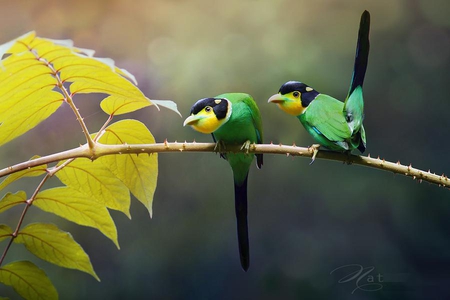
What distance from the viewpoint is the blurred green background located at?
1.31 metres

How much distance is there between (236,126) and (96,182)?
313mm

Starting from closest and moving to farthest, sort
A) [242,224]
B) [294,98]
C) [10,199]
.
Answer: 1. [10,199]
2. [294,98]
3. [242,224]

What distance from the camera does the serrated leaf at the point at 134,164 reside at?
0.87 metres

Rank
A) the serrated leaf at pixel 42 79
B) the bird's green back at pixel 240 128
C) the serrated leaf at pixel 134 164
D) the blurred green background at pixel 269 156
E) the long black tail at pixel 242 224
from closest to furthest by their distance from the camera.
A: the serrated leaf at pixel 42 79 → the serrated leaf at pixel 134 164 → the bird's green back at pixel 240 128 → the long black tail at pixel 242 224 → the blurred green background at pixel 269 156

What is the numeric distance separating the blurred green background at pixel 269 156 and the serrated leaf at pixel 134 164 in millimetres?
515

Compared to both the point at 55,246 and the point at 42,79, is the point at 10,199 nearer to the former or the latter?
the point at 55,246

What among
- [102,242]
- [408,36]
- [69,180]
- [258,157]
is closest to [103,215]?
[69,180]

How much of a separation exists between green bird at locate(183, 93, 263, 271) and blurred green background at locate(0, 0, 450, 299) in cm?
27

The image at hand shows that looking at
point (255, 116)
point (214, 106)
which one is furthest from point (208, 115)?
point (255, 116)

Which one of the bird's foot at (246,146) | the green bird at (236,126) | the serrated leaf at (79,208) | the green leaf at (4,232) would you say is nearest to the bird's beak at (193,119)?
the green bird at (236,126)

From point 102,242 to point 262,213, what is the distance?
0.49 metres

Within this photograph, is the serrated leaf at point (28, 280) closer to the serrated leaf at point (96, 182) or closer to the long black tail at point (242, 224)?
the serrated leaf at point (96, 182)

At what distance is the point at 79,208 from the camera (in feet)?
2.87

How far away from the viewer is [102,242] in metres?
1.38
